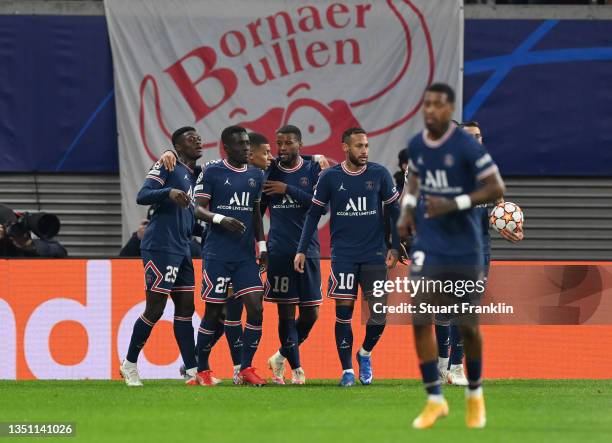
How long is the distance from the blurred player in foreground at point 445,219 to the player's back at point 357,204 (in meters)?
3.60

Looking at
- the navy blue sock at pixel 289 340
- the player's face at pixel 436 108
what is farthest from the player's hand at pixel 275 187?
the player's face at pixel 436 108

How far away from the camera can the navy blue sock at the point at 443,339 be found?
13250 millimetres

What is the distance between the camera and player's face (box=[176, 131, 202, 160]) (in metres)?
13.0

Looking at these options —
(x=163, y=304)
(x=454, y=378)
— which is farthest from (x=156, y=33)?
(x=454, y=378)

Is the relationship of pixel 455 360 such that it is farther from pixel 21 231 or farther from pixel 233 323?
pixel 21 231

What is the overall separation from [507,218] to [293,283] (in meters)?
2.19

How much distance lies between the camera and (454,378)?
12914 millimetres

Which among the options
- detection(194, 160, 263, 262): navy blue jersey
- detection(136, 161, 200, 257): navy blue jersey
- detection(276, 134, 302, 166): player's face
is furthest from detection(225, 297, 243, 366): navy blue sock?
detection(276, 134, 302, 166): player's face

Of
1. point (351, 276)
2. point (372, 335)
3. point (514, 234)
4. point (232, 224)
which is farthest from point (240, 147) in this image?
point (514, 234)

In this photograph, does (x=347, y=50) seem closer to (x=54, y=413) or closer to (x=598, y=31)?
(x=598, y=31)

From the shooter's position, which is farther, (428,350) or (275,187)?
(275,187)

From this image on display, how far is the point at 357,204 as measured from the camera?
12680mm

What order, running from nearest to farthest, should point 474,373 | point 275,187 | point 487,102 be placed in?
point 474,373
point 275,187
point 487,102

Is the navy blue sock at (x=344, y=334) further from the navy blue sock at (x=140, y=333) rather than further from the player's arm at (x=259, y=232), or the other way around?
the navy blue sock at (x=140, y=333)
